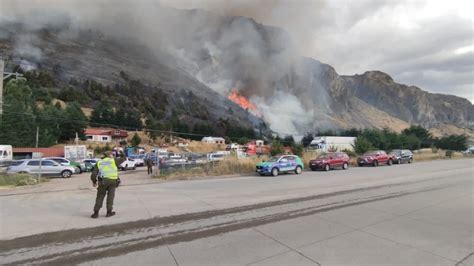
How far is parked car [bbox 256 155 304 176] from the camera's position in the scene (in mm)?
24266

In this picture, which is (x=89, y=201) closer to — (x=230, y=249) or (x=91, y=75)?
(x=230, y=249)

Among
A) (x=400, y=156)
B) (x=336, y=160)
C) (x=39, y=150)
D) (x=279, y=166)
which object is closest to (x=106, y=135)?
(x=39, y=150)

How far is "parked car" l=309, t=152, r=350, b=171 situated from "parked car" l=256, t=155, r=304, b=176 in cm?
293

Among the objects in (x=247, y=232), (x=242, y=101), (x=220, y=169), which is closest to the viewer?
(x=247, y=232)

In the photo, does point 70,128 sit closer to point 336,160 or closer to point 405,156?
point 336,160

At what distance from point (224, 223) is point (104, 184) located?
3.40 metres

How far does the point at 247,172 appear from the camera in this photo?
26719 mm

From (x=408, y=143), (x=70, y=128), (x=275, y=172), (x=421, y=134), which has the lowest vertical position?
(x=275, y=172)

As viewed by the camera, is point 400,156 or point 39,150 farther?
point 39,150

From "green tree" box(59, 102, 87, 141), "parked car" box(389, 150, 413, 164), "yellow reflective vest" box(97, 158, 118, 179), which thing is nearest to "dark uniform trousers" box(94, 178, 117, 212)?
"yellow reflective vest" box(97, 158, 118, 179)

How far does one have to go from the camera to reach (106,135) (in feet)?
335

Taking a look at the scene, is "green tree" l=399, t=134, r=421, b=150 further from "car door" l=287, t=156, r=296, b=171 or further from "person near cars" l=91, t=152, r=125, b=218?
"person near cars" l=91, t=152, r=125, b=218

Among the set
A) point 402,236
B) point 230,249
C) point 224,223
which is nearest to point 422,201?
point 402,236

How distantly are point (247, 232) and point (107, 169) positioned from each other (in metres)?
4.29
